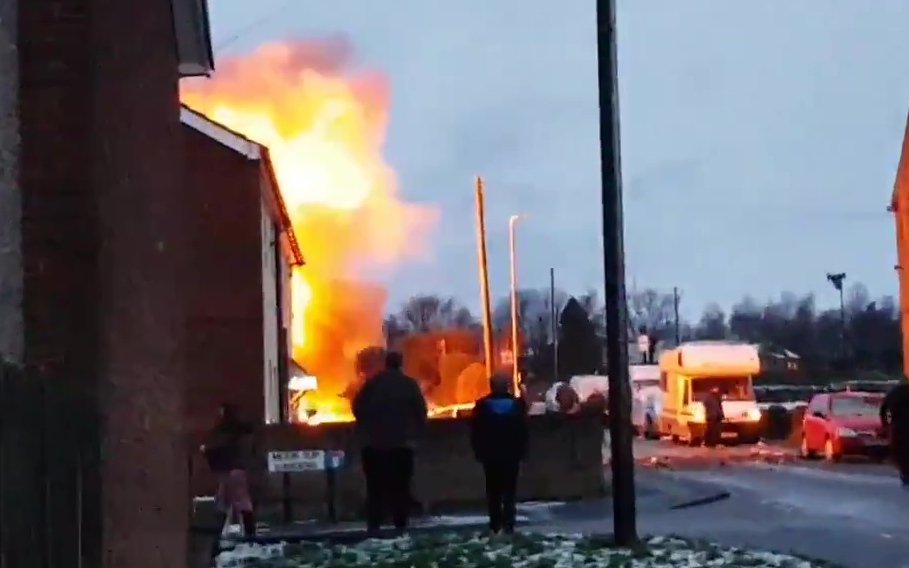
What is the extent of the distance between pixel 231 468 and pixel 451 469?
4666 mm

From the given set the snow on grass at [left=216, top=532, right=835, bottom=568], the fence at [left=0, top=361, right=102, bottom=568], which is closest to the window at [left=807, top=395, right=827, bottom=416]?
the snow on grass at [left=216, top=532, right=835, bottom=568]

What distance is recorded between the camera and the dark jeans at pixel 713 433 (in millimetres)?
41391

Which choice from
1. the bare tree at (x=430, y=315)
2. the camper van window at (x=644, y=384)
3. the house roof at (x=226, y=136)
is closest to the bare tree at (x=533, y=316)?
the bare tree at (x=430, y=315)

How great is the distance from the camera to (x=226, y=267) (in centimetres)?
2856

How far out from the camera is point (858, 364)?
309ft

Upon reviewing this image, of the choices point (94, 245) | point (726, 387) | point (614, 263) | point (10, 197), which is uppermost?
point (614, 263)

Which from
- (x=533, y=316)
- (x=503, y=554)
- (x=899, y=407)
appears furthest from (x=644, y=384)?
(x=533, y=316)

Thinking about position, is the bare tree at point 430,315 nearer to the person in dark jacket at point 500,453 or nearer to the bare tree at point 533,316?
the bare tree at point 533,316

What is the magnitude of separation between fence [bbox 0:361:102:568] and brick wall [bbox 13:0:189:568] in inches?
1.0

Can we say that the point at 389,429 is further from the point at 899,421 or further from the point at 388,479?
the point at 899,421

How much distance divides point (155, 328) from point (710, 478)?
18.7 meters

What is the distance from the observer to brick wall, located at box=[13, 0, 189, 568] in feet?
24.0

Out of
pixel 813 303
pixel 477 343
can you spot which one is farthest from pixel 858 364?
pixel 813 303

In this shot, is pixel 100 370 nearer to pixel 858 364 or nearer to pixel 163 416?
pixel 163 416
